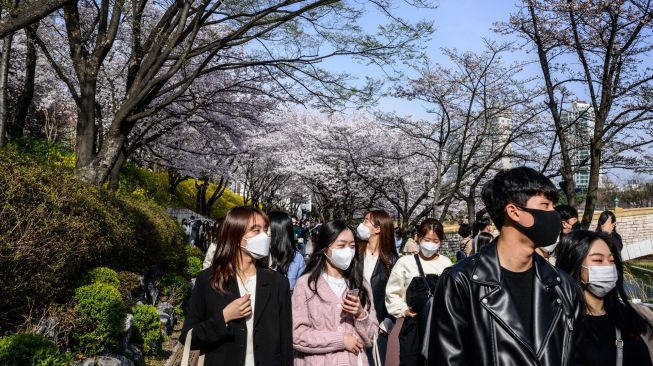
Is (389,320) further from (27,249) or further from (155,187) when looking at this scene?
(155,187)

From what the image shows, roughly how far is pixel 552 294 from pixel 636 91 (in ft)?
36.1

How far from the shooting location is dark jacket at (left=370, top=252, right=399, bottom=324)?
5.09 meters

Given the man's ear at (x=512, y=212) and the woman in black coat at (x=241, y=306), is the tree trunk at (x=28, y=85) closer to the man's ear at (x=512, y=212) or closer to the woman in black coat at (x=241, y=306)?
the woman in black coat at (x=241, y=306)

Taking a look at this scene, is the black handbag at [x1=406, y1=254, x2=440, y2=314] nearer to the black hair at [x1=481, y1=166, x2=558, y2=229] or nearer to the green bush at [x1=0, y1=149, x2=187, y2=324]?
the black hair at [x1=481, y1=166, x2=558, y2=229]

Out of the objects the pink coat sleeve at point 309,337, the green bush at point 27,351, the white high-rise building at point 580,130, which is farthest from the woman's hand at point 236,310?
the white high-rise building at point 580,130

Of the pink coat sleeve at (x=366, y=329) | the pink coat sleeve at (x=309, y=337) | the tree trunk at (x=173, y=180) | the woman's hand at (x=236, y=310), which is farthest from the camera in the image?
the tree trunk at (x=173, y=180)

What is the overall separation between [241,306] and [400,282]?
1.91m

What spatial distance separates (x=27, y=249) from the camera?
4820 mm

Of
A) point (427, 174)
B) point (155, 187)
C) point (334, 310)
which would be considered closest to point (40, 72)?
point (155, 187)

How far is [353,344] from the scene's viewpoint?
12.0 ft

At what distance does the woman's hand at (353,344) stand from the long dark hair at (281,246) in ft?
5.94

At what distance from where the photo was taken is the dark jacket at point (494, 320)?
2.21 meters

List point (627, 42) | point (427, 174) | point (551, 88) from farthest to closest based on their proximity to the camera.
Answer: point (427, 174) < point (551, 88) < point (627, 42)

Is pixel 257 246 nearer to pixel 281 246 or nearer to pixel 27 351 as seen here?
pixel 281 246
